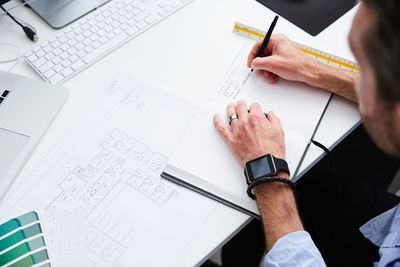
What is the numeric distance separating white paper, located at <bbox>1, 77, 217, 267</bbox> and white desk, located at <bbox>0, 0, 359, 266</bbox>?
4 centimetres

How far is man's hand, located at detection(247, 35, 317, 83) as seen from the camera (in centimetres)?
91

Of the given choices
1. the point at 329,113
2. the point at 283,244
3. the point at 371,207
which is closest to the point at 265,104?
the point at 329,113

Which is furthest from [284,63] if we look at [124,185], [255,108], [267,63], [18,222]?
[18,222]

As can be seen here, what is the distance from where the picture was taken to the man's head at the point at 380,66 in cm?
48

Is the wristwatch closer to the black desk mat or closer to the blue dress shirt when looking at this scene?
the blue dress shirt

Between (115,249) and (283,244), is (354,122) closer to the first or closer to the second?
(283,244)

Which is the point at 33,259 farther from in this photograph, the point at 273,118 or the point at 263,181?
the point at 273,118

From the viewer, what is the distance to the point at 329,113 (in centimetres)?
90

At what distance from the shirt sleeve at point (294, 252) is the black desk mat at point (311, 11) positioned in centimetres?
61

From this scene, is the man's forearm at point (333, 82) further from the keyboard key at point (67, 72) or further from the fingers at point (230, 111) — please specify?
the keyboard key at point (67, 72)

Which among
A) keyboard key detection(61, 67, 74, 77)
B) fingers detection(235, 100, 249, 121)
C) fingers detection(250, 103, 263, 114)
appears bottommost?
keyboard key detection(61, 67, 74, 77)

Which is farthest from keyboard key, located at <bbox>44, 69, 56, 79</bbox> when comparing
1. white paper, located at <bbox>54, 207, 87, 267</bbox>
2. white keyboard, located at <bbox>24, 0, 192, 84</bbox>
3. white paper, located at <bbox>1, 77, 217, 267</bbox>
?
white paper, located at <bbox>54, 207, 87, 267</bbox>

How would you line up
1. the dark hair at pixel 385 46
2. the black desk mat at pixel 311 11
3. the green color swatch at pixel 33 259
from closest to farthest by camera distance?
the dark hair at pixel 385 46, the green color swatch at pixel 33 259, the black desk mat at pixel 311 11

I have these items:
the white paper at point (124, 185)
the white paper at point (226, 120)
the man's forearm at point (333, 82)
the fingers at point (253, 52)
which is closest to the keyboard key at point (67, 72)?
the white paper at point (124, 185)
